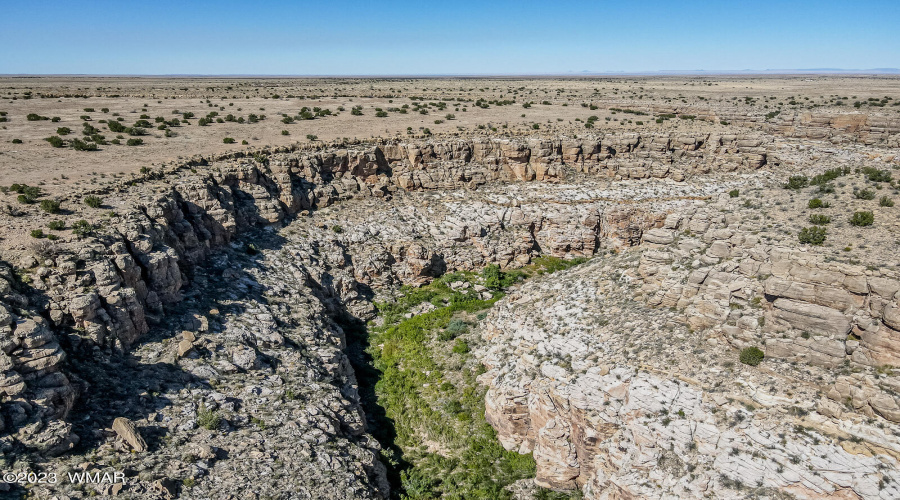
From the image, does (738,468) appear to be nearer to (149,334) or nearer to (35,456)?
(35,456)

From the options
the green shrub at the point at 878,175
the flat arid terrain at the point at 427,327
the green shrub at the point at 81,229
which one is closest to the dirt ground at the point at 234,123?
the flat arid terrain at the point at 427,327

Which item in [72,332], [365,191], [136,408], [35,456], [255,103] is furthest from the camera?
[255,103]

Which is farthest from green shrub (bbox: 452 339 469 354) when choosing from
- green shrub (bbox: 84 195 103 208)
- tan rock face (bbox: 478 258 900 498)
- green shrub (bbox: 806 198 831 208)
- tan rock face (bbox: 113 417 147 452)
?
green shrub (bbox: 84 195 103 208)

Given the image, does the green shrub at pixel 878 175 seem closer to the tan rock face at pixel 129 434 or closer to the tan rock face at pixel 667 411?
the tan rock face at pixel 667 411

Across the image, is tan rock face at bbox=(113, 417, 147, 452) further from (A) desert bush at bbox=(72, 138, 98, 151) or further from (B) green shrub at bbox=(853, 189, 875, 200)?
(B) green shrub at bbox=(853, 189, 875, 200)

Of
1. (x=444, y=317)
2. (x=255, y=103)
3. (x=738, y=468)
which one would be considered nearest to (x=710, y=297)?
(x=738, y=468)
